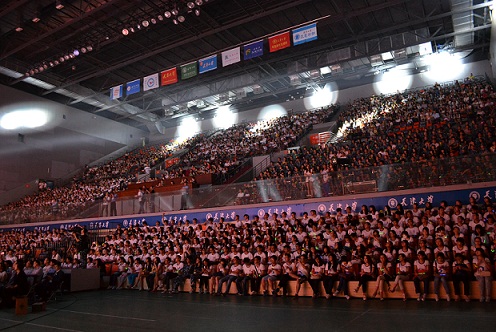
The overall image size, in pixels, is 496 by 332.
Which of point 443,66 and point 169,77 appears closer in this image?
point 169,77

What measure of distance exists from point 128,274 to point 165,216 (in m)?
4.54

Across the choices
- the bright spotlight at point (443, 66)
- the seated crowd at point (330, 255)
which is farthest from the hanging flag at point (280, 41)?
the bright spotlight at point (443, 66)

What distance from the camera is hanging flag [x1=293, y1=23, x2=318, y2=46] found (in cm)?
1864

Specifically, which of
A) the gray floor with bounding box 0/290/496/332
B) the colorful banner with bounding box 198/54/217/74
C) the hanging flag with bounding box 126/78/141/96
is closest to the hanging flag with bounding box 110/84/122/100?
the hanging flag with bounding box 126/78/141/96

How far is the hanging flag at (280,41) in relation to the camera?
19.4 metres

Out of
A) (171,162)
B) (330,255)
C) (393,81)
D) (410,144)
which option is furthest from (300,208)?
(393,81)

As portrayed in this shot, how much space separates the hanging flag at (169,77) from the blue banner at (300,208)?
8.62m

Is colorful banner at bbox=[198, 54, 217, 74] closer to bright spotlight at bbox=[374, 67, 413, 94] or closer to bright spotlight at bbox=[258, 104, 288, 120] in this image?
bright spotlight at bbox=[258, 104, 288, 120]

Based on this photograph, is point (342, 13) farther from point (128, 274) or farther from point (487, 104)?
point (128, 274)

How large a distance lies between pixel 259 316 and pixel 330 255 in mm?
3279

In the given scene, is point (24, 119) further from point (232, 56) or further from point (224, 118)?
point (232, 56)

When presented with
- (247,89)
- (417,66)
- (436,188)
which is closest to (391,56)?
(417,66)

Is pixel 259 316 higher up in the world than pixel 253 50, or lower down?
lower down

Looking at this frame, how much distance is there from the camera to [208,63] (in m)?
21.9
